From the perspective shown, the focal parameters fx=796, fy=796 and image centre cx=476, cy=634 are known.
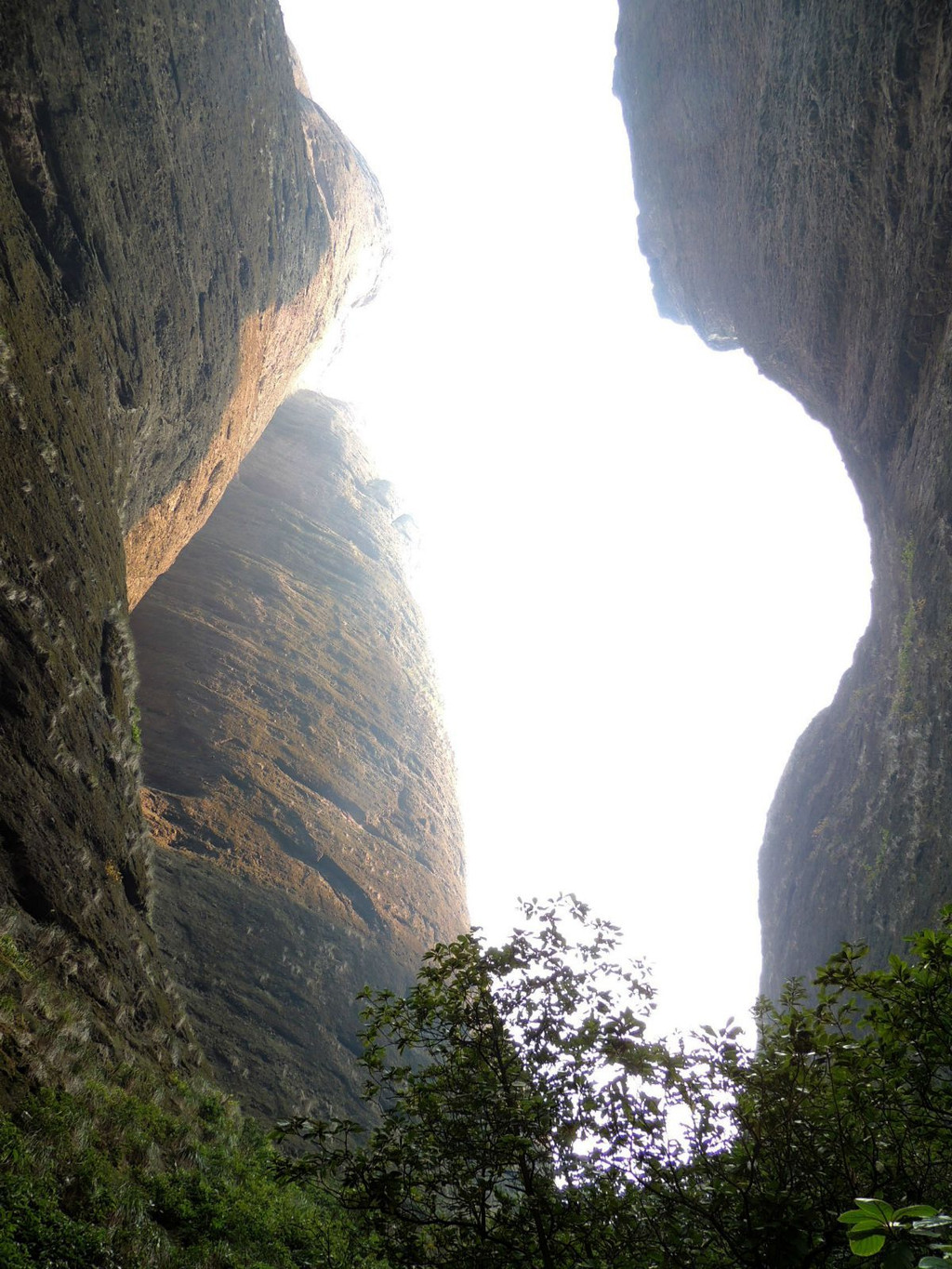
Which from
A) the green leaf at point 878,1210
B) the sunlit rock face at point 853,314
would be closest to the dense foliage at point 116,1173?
the green leaf at point 878,1210

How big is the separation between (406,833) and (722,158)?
19.4 meters

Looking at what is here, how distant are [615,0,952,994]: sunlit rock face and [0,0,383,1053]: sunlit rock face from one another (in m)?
10.6

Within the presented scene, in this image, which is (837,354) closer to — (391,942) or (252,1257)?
(391,942)

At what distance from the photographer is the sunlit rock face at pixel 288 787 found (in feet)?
43.4

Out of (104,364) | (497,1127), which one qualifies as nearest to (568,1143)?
(497,1127)

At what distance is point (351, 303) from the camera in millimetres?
38375

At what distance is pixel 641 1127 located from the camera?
441 cm

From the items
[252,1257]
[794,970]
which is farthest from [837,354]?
[252,1257]

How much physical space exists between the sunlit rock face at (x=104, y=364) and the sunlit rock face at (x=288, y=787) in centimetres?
297

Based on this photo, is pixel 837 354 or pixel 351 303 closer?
pixel 837 354

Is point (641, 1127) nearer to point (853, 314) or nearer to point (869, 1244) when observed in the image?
point (869, 1244)

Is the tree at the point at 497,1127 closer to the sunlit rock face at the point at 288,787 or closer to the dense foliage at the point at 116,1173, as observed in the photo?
the dense foliage at the point at 116,1173

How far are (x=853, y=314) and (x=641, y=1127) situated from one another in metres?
15.3

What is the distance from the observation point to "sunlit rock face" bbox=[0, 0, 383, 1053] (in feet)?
27.6
